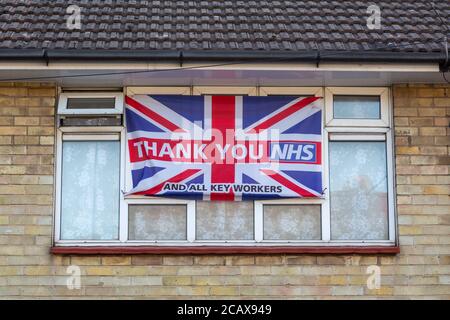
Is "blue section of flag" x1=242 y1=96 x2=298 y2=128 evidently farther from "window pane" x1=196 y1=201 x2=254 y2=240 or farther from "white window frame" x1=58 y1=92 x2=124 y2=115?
"white window frame" x1=58 y1=92 x2=124 y2=115

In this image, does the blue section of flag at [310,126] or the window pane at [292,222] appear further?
the blue section of flag at [310,126]

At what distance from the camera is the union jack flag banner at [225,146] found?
827cm

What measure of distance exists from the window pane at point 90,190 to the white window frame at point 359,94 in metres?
2.36

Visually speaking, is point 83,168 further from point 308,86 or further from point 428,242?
point 428,242

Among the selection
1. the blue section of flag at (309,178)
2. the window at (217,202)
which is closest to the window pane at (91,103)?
the window at (217,202)

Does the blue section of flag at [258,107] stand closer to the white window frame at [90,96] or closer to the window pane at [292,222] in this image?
the window pane at [292,222]

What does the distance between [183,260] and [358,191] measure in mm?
2063

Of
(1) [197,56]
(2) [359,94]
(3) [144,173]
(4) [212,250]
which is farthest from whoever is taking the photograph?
(2) [359,94]

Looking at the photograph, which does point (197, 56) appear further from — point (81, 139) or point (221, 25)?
point (81, 139)

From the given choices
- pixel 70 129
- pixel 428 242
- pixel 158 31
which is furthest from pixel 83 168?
pixel 428 242

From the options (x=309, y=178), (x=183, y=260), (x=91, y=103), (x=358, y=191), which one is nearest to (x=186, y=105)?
(x=91, y=103)

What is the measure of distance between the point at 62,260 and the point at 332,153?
3139mm

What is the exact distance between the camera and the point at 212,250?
808 centimetres

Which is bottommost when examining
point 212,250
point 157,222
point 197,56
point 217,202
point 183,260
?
point 183,260
